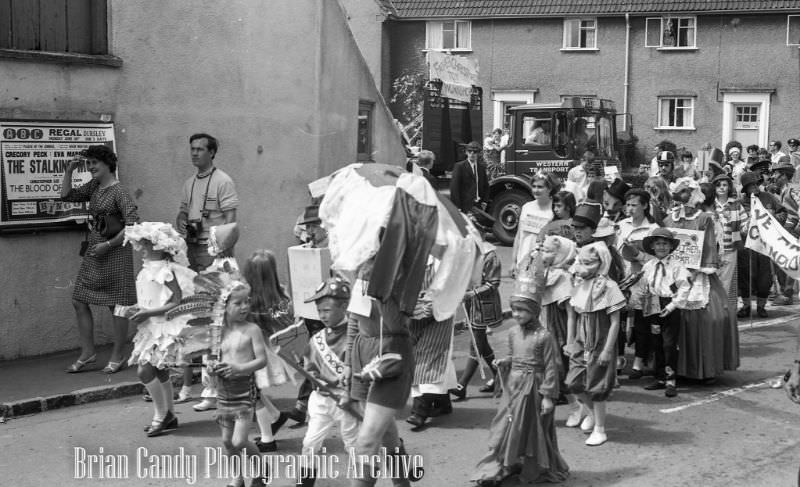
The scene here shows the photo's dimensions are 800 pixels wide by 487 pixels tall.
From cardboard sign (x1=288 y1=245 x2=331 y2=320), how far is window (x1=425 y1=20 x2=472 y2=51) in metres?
30.4

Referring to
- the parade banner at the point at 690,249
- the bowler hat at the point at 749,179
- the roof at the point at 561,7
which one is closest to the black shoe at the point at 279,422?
the parade banner at the point at 690,249

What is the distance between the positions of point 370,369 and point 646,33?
32.6 m

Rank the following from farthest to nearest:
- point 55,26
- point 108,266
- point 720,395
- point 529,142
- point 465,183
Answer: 1. point 529,142
2. point 465,183
3. point 55,26
4. point 108,266
5. point 720,395

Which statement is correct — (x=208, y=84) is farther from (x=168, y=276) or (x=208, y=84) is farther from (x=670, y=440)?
(x=670, y=440)

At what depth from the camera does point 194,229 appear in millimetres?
9516

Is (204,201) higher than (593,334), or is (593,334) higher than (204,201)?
(204,201)

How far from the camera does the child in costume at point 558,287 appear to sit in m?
7.85

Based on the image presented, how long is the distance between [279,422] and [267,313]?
99 cm

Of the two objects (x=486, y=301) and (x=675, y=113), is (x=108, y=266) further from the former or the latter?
(x=675, y=113)

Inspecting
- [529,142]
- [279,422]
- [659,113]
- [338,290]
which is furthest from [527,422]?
[659,113]

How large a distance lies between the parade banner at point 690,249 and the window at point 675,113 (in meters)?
27.6

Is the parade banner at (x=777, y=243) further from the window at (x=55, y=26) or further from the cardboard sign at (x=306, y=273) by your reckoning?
the window at (x=55, y=26)

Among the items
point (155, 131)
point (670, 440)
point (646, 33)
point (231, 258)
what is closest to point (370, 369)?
point (231, 258)

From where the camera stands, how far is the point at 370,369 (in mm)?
5109
